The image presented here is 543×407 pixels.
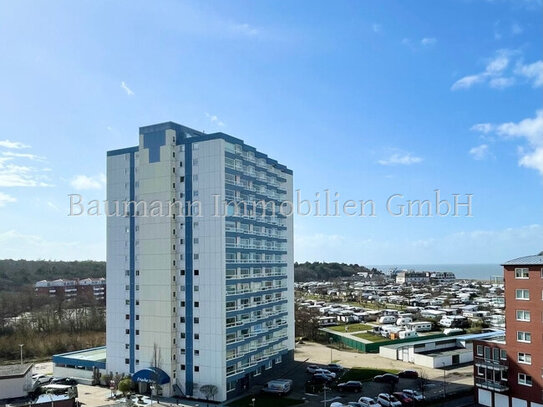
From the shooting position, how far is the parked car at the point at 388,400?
33.8 meters

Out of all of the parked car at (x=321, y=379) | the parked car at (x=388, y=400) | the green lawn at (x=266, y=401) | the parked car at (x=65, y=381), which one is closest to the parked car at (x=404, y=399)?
the parked car at (x=388, y=400)

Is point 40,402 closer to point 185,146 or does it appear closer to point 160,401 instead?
point 160,401

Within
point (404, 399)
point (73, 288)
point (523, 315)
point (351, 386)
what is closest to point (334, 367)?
point (351, 386)

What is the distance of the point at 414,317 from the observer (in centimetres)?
7981

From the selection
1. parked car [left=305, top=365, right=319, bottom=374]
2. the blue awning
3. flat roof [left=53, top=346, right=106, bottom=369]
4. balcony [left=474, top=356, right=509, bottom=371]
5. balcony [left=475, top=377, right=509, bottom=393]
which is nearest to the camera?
balcony [left=475, top=377, right=509, bottom=393]

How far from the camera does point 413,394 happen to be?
35562mm

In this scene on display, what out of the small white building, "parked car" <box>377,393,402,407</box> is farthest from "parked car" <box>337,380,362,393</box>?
the small white building

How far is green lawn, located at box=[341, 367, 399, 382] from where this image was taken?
42.3 metres

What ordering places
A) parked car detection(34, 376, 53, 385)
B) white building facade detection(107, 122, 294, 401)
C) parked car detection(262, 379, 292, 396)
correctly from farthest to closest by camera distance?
parked car detection(34, 376, 53, 385) → parked car detection(262, 379, 292, 396) → white building facade detection(107, 122, 294, 401)

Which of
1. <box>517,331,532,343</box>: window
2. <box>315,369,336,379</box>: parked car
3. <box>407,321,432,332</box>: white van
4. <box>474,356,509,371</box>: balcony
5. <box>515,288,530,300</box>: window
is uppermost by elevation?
<box>515,288,530,300</box>: window

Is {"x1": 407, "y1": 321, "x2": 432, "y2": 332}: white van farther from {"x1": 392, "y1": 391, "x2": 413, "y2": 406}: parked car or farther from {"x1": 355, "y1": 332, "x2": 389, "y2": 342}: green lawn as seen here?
{"x1": 392, "y1": 391, "x2": 413, "y2": 406}: parked car

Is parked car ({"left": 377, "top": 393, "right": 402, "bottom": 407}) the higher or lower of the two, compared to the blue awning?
lower

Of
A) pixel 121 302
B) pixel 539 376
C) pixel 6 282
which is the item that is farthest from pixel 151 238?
pixel 6 282

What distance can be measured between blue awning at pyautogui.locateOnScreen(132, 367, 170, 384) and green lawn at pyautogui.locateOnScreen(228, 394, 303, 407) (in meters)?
5.73
